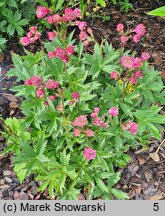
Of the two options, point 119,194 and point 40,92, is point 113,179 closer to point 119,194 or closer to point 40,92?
point 119,194

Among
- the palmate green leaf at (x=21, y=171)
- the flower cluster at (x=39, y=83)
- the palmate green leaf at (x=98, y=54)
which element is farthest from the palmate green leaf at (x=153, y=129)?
the palmate green leaf at (x=21, y=171)

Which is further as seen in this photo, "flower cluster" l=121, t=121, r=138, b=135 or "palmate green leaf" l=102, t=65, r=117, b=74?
"palmate green leaf" l=102, t=65, r=117, b=74

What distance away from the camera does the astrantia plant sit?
7.63ft

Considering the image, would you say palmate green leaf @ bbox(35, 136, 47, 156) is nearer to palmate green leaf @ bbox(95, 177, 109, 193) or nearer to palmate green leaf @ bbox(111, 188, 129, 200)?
palmate green leaf @ bbox(95, 177, 109, 193)

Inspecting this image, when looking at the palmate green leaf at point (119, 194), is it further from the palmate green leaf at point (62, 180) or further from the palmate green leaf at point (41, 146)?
the palmate green leaf at point (41, 146)

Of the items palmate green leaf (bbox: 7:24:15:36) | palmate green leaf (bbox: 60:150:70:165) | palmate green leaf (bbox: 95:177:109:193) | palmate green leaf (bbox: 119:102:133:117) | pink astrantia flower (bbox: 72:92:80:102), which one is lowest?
palmate green leaf (bbox: 95:177:109:193)

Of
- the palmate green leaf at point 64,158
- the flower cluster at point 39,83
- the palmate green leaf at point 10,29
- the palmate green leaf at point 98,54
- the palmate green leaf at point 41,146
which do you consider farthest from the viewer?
the palmate green leaf at point 10,29

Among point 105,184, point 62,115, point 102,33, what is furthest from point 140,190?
point 102,33

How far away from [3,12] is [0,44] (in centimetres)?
26

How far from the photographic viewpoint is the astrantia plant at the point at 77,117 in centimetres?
233

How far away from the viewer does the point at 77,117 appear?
2283mm

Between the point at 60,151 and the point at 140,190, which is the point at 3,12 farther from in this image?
the point at 140,190

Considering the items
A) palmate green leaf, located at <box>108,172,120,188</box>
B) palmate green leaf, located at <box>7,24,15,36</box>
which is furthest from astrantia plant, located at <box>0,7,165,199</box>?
palmate green leaf, located at <box>7,24,15,36</box>

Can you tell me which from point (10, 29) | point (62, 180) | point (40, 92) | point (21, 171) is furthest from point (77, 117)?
point (10, 29)
